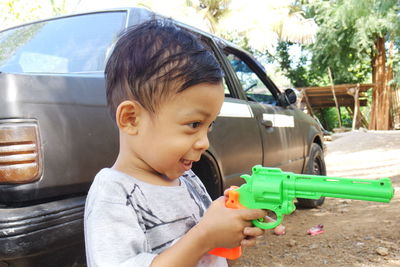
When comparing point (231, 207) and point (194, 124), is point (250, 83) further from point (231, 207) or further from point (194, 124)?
point (231, 207)

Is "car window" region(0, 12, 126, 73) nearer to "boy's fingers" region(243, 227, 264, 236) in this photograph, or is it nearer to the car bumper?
the car bumper

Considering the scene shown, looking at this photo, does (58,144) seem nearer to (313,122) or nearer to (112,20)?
(112,20)

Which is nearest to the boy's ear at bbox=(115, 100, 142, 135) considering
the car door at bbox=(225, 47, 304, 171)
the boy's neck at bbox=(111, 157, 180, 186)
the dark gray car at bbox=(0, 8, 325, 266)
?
the boy's neck at bbox=(111, 157, 180, 186)

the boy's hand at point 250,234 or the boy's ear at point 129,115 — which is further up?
the boy's ear at point 129,115

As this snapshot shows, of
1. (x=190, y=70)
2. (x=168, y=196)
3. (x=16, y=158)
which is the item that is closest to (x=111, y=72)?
(x=190, y=70)

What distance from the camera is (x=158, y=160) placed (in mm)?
1224

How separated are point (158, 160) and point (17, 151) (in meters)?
0.81

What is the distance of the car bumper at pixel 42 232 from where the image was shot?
156 cm

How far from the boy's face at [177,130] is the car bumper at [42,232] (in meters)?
0.68

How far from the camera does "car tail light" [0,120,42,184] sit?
1.65m

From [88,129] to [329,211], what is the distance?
3.76 meters

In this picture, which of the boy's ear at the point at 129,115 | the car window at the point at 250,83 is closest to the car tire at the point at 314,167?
the car window at the point at 250,83

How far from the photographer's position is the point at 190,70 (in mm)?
1193

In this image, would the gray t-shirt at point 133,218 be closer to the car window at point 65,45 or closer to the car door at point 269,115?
the car window at point 65,45
